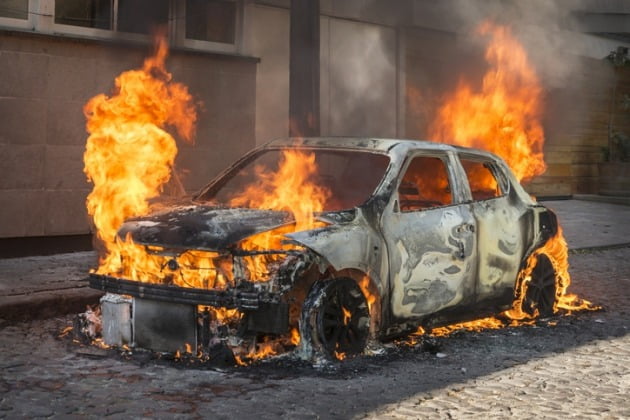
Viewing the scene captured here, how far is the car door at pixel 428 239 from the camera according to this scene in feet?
21.7

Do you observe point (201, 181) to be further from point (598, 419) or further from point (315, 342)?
point (598, 419)

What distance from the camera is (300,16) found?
10.3 m

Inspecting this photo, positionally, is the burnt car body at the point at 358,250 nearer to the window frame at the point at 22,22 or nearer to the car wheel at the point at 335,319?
the car wheel at the point at 335,319

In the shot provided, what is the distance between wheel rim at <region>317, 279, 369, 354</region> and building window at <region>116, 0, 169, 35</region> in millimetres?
6963

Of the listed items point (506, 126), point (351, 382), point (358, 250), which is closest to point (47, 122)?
point (506, 126)

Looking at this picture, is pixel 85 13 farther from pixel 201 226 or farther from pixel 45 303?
pixel 201 226

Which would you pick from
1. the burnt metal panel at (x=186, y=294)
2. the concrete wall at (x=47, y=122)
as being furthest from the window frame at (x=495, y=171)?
the concrete wall at (x=47, y=122)

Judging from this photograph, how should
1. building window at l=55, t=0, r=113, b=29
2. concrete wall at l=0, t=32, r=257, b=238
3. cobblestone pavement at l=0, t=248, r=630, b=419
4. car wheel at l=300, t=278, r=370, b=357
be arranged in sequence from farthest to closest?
building window at l=55, t=0, r=113, b=29 → concrete wall at l=0, t=32, r=257, b=238 → car wheel at l=300, t=278, r=370, b=357 → cobblestone pavement at l=0, t=248, r=630, b=419

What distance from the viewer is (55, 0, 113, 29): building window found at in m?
11.6

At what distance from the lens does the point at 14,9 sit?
1116 cm

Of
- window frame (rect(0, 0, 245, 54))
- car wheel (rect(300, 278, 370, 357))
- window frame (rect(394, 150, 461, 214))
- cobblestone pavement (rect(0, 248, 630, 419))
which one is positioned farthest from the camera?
window frame (rect(0, 0, 245, 54))

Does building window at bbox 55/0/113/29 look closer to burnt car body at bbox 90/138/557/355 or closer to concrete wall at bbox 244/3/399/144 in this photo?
concrete wall at bbox 244/3/399/144

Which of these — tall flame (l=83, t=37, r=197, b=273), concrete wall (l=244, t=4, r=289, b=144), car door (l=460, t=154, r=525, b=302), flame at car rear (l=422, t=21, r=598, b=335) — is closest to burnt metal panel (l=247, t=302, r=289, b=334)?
tall flame (l=83, t=37, r=197, b=273)

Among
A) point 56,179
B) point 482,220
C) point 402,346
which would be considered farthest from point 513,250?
point 56,179
